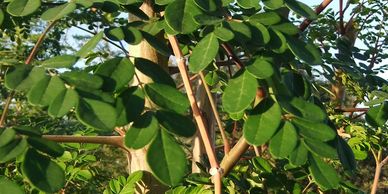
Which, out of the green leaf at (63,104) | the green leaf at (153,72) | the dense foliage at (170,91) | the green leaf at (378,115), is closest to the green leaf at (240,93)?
the dense foliage at (170,91)

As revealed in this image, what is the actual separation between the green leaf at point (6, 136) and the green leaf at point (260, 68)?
1.11ft

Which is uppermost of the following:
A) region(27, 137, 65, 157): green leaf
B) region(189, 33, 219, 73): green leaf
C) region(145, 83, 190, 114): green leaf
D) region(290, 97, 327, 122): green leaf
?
region(189, 33, 219, 73): green leaf

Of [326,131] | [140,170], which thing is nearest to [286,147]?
[326,131]

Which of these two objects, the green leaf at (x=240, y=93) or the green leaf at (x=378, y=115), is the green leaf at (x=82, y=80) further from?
the green leaf at (x=378, y=115)

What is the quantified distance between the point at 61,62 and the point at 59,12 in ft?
0.35

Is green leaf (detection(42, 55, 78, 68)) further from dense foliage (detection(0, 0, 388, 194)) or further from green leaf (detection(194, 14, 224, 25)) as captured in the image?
green leaf (detection(194, 14, 224, 25))

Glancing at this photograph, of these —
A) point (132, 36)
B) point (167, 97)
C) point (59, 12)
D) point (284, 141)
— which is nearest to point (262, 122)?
point (284, 141)

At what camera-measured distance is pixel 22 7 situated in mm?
933

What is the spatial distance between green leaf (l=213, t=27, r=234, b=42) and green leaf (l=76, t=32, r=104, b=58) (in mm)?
174

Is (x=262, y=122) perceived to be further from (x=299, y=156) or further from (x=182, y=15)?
(x=182, y=15)

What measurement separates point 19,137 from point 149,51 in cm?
67

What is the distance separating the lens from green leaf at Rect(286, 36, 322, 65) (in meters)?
0.93

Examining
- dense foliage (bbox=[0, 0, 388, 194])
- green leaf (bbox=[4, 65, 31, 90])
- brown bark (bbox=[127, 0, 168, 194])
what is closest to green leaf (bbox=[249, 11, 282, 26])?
dense foliage (bbox=[0, 0, 388, 194])

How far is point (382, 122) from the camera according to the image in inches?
47.5
